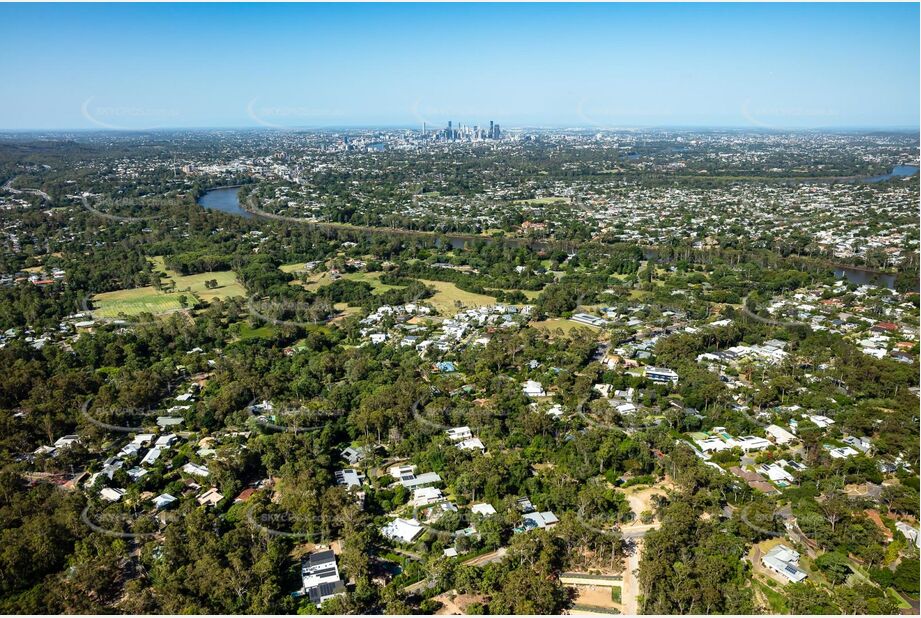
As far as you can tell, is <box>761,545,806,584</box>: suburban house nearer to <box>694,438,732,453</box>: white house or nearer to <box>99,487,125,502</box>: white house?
<box>694,438,732,453</box>: white house

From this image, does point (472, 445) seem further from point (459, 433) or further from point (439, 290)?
point (439, 290)

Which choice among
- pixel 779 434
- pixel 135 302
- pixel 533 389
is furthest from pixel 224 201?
pixel 779 434

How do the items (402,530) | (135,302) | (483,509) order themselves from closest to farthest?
(402,530)
(483,509)
(135,302)

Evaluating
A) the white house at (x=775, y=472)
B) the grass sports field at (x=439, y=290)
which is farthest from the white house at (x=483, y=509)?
the grass sports field at (x=439, y=290)

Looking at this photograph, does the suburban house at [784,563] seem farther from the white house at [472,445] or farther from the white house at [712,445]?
the white house at [472,445]

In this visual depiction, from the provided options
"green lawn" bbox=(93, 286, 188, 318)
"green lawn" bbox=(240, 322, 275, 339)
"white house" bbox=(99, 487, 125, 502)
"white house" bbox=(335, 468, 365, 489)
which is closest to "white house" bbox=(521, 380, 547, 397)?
"white house" bbox=(335, 468, 365, 489)

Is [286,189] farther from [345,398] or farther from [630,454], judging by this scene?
[630,454]

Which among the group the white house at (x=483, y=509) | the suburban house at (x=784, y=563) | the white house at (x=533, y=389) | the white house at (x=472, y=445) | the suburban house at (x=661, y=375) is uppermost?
the suburban house at (x=661, y=375)

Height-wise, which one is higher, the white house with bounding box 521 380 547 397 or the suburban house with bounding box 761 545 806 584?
the white house with bounding box 521 380 547 397

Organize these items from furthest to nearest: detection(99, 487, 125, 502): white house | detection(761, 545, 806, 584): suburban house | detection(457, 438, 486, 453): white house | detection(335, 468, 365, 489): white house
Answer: detection(457, 438, 486, 453): white house, detection(335, 468, 365, 489): white house, detection(99, 487, 125, 502): white house, detection(761, 545, 806, 584): suburban house
